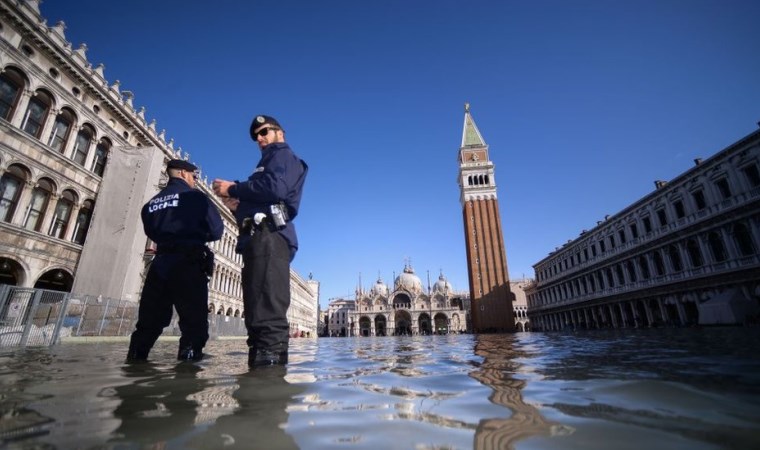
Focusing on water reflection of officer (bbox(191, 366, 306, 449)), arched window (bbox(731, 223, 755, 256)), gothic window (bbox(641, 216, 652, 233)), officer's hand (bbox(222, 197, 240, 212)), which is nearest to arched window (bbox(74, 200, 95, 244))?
officer's hand (bbox(222, 197, 240, 212))

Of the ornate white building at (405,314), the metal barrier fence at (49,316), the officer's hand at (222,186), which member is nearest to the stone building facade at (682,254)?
the officer's hand at (222,186)

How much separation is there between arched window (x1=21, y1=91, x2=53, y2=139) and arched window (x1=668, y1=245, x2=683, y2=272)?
121 ft

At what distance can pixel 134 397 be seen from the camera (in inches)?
56.4

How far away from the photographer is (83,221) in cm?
1560

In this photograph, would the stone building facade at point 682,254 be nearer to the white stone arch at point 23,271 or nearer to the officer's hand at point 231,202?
the officer's hand at point 231,202

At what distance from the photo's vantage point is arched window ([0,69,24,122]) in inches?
485

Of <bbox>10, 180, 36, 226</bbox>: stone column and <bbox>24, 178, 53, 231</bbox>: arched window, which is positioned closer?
<bbox>10, 180, 36, 226</bbox>: stone column

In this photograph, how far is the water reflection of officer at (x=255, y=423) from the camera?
2.77 ft

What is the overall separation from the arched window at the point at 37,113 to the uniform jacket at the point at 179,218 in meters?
14.7

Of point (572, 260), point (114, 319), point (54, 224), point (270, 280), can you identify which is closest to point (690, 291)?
point (572, 260)

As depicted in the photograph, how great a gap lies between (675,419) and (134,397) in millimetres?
1897

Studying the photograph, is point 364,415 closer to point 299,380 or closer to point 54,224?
point 299,380

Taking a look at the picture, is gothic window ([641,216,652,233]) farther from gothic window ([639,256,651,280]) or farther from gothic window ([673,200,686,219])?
gothic window ([673,200,686,219])

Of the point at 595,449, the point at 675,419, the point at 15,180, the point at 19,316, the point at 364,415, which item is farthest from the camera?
the point at 15,180
